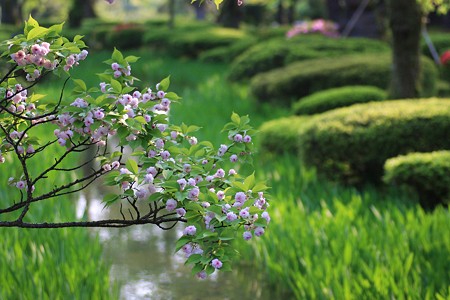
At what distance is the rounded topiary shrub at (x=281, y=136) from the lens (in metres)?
7.79

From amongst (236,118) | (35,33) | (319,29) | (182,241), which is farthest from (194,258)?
(319,29)

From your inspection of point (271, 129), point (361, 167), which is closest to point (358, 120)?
point (361, 167)

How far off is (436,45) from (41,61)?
13343 mm

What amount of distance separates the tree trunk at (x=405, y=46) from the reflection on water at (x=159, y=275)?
341 cm

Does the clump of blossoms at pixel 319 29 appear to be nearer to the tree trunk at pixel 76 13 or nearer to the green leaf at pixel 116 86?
the tree trunk at pixel 76 13

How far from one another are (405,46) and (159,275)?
437cm

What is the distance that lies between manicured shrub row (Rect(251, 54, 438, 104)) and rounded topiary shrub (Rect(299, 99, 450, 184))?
363 cm

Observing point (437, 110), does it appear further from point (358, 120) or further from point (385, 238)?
point (385, 238)

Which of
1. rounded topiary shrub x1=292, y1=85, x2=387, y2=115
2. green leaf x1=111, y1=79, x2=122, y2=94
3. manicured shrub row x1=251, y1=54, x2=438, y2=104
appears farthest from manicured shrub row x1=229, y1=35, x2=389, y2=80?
green leaf x1=111, y1=79, x2=122, y2=94

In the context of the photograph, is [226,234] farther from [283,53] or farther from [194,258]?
[283,53]

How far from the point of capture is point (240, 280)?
4934 millimetres

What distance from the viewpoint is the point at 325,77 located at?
1061 cm

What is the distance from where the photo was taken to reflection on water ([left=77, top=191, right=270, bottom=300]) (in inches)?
181

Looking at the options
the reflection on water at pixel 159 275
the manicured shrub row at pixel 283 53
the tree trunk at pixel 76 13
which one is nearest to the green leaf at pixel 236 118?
the reflection on water at pixel 159 275
